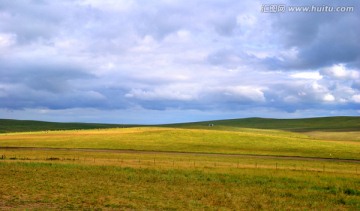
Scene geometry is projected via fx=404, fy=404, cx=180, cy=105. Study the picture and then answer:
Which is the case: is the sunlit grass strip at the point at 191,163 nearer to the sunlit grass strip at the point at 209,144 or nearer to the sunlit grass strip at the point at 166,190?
the sunlit grass strip at the point at 166,190

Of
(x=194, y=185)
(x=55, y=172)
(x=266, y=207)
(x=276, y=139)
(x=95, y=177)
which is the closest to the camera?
(x=266, y=207)

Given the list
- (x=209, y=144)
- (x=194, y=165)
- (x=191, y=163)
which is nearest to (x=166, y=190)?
(x=194, y=165)

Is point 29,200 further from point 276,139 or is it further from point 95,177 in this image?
point 276,139

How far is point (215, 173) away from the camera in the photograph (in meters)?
41.8

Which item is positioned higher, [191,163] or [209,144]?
[209,144]

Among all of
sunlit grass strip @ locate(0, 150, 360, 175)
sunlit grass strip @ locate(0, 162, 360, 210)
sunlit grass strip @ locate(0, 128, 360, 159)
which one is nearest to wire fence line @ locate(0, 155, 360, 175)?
sunlit grass strip @ locate(0, 150, 360, 175)

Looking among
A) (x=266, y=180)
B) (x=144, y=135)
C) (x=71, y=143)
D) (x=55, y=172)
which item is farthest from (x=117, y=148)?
(x=266, y=180)

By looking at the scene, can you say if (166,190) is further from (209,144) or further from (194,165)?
(209,144)

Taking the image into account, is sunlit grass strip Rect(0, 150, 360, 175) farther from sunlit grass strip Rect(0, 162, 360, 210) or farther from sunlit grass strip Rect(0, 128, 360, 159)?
sunlit grass strip Rect(0, 128, 360, 159)

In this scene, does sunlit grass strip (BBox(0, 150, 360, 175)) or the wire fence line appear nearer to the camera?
the wire fence line

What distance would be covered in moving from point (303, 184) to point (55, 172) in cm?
2343

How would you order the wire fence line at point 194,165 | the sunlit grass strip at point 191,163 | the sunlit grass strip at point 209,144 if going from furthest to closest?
the sunlit grass strip at point 209,144, the sunlit grass strip at point 191,163, the wire fence line at point 194,165

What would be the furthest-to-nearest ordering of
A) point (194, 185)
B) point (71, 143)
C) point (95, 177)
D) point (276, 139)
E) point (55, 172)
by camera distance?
point (276, 139), point (71, 143), point (55, 172), point (95, 177), point (194, 185)

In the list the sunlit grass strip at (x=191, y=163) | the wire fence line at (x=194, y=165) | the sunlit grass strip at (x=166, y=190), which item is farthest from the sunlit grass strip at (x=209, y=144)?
the sunlit grass strip at (x=166, y=190)
